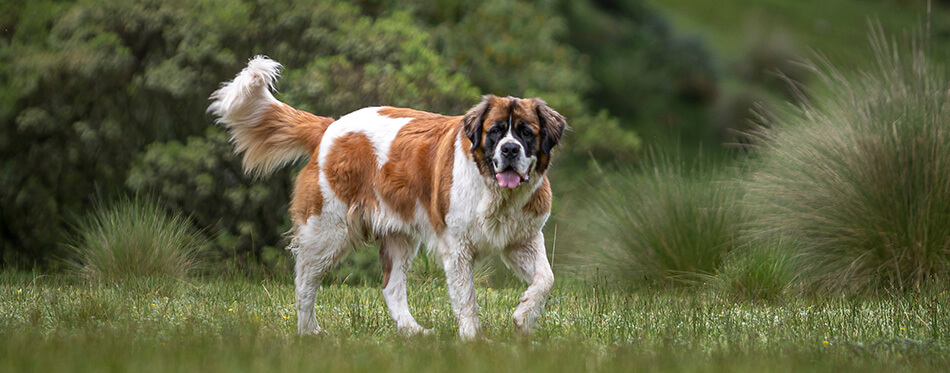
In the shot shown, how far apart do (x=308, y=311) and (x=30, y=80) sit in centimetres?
680

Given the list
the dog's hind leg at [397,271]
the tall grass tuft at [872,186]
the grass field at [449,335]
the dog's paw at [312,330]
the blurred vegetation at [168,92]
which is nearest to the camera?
the grass field at [449,335]

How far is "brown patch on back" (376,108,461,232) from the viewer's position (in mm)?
6219

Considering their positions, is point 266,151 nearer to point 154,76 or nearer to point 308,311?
point 308,311

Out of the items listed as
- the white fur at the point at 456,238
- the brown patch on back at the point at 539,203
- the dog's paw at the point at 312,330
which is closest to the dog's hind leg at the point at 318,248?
the white fur at the point at 456,238

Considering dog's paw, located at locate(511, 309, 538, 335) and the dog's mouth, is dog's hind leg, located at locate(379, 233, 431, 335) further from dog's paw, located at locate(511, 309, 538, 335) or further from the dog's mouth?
the dog's mouth

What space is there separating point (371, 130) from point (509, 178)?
1.49 metres

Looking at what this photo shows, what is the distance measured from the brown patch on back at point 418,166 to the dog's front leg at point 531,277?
0.58m

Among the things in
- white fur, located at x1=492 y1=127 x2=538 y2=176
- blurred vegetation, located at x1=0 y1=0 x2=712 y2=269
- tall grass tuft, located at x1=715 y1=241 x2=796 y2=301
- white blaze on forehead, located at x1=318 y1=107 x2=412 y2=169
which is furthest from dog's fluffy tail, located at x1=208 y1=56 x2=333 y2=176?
tall grass tuft, located at x1=715 y1=241 x2=796 y2=301

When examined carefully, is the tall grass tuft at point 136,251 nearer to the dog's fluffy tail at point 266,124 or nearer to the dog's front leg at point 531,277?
the dog's fluffy tail at point 266,124

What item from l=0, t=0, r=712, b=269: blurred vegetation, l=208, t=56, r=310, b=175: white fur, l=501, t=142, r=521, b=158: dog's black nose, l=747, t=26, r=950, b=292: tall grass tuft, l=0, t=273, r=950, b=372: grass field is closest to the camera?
l=0, t=273, r=950, b=372: grass field

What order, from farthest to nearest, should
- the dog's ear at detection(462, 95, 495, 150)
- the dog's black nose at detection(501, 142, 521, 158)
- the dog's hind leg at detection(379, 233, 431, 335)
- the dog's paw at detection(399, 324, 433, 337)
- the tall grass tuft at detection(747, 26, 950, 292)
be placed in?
the tall grass tuft at detection(747, 26, 950, 292), the dog's hind leg at detection(379, 233, 431, 335), the dog's paw at detection(399, 324, 433, 337), the dog's ear at detection(462, 95, 495, 150), the dog's black nose at detection(501, 142, 521, 158)

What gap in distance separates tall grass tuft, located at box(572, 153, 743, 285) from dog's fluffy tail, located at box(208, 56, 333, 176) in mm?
2959

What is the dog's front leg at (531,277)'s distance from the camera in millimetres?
5680

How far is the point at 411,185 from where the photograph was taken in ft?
21.2
